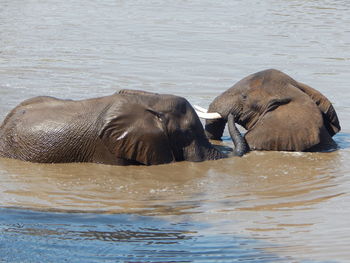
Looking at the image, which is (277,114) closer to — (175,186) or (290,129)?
(290,129)

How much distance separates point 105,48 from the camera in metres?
18.3

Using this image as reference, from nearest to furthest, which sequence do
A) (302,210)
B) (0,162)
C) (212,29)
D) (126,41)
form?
(302,210) → (0,162) → (126,41) → (212,29)

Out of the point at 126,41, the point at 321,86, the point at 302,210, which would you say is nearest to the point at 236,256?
the point at 302,210

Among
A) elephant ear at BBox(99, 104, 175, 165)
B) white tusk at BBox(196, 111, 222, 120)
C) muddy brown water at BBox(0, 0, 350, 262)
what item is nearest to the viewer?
muddy brown water at BBox(0, 0, 350, 262)

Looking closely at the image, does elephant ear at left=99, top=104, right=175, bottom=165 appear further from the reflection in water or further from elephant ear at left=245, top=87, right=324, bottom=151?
the reflection in water

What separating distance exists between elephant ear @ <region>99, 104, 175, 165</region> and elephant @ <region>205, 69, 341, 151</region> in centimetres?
143

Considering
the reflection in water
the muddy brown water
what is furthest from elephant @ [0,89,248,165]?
the reflection in water

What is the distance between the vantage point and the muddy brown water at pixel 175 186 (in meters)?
6.56

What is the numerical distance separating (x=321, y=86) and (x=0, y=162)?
21.1ft

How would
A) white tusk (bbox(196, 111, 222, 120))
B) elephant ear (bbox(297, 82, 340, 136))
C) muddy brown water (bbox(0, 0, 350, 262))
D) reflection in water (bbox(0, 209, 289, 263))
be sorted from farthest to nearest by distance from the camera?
elephant ear (bbox(297, 82, 340, 136)), white tusk (bbox(196, 111, 222, 120)), muddy brown water (bbox(0, 0, 350, 262)), reflection in water (bbox(0, 209, 289, 263))

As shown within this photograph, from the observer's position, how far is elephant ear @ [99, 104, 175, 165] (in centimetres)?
923

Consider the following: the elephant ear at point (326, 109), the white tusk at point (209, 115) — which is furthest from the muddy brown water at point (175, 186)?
the white tusk at point (209, 115)

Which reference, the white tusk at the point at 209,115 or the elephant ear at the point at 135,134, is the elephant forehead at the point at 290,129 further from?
the elephant ear at the point at 135,134

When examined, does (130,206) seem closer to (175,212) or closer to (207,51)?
(175,212)
